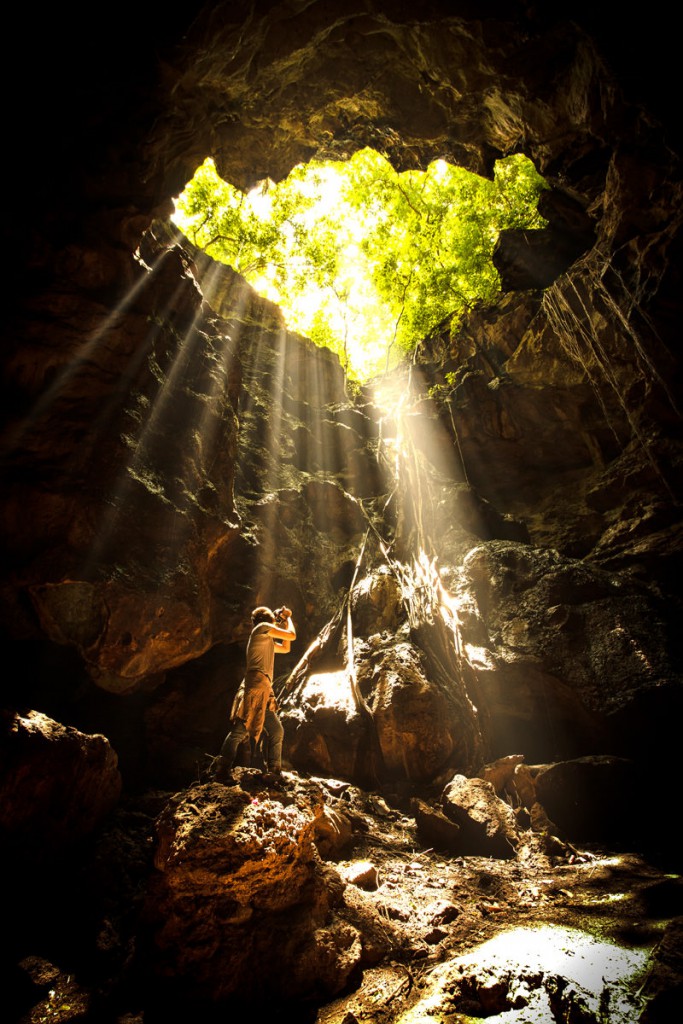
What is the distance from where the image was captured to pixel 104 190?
19.4 ft

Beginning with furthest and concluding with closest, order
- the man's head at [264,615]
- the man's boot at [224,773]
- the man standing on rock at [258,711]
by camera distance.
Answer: the man's head at [264,615], the man standing on rock at [258,711], the man's boot at [224,773]

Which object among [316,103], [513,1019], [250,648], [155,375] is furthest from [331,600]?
[316,103]

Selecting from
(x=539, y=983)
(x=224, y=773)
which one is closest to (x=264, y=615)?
(x=224, y=773)

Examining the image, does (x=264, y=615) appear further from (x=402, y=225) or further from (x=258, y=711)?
(x=402, y=225)

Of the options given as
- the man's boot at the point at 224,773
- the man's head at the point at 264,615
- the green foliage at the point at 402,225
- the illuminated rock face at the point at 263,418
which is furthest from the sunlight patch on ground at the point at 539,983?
the green foliage at the point at 402,225

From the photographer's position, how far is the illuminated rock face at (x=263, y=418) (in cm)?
554

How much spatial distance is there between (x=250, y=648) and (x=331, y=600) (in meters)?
4.82

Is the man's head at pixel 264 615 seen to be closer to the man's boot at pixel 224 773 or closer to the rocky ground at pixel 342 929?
the man's boot at pixel 224 773

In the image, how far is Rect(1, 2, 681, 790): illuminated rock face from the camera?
554cm

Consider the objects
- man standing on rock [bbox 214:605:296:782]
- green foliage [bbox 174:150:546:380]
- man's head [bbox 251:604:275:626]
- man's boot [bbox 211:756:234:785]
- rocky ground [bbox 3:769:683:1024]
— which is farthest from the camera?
green foliage [bbox 174:150:546:380]

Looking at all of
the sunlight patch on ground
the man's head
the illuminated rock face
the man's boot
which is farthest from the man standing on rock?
the sunlight patch on ground

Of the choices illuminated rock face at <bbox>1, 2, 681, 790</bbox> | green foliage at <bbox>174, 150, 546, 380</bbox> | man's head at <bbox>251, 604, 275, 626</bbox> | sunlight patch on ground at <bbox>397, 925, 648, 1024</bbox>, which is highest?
green foliage at <bbox>174, 150, 546, 380</bbox>

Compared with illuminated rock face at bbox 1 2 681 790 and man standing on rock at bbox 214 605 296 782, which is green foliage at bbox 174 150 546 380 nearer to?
illuminated rock face at bbox 1 2 681 790

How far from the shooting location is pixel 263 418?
11852 mm
